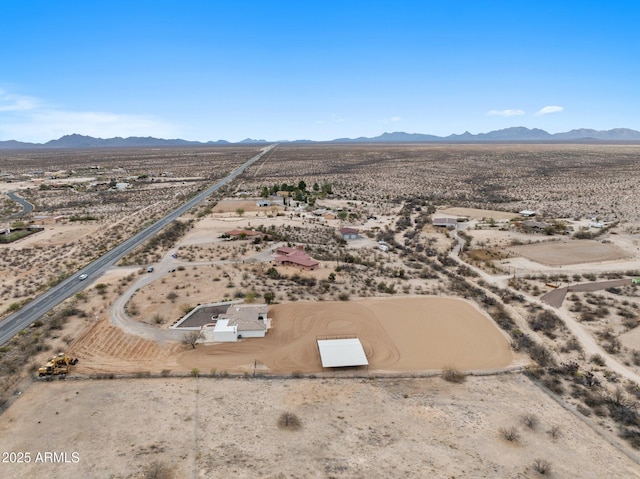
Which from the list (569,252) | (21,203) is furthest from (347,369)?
(21,203)

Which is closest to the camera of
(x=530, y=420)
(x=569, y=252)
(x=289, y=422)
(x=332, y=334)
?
(x=289, y=422)

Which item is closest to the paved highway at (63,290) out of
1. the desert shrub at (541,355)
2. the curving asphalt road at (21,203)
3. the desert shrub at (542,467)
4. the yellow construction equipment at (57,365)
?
the yellow construction equipment at (57,365)

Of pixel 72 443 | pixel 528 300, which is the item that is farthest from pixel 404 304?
pixel 72 443

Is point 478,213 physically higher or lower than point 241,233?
lower

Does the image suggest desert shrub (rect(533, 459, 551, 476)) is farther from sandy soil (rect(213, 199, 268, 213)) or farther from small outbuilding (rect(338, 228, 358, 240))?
sandy soil (rect(213, 199, 268, 213))

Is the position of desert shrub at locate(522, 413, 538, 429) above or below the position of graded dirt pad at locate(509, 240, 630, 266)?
below

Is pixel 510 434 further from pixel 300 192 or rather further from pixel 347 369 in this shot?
pixel 300 192

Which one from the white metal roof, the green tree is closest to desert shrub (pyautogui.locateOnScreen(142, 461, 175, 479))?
the white metal roof
